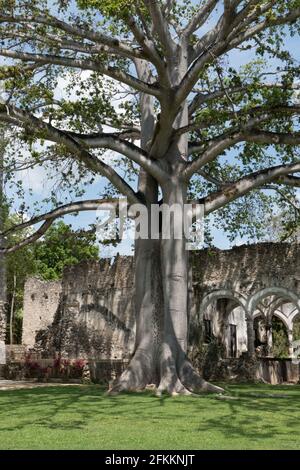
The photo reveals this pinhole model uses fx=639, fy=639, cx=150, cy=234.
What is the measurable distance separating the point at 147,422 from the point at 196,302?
39.5 ft

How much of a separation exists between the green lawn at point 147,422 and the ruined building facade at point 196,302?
6983mm

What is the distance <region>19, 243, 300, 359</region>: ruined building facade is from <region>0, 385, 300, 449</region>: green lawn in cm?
698

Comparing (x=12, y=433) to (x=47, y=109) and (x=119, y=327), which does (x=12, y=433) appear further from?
(x=119, y=327)

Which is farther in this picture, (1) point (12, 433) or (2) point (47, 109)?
(2) point (47, 109)

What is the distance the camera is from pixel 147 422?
7461 millimetres

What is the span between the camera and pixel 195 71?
1055 cm

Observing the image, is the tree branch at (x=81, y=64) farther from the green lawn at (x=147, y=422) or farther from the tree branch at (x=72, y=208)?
the green lawn at (x=147, y=422)

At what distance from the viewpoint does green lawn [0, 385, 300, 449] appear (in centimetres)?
593

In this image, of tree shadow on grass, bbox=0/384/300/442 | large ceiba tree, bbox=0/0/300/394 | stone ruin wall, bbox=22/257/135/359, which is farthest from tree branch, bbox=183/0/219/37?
stone ruin wall, bbox=22/257/135/359

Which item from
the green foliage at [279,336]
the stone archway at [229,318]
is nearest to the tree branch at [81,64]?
the stone archway at [229,318]

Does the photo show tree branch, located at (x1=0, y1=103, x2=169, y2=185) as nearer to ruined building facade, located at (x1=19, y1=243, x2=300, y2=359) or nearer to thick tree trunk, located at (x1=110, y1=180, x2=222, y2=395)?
thick tree trunk, located at (x1=110, y1=180, x2=222, y2=395)

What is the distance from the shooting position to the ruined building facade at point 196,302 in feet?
60.1
